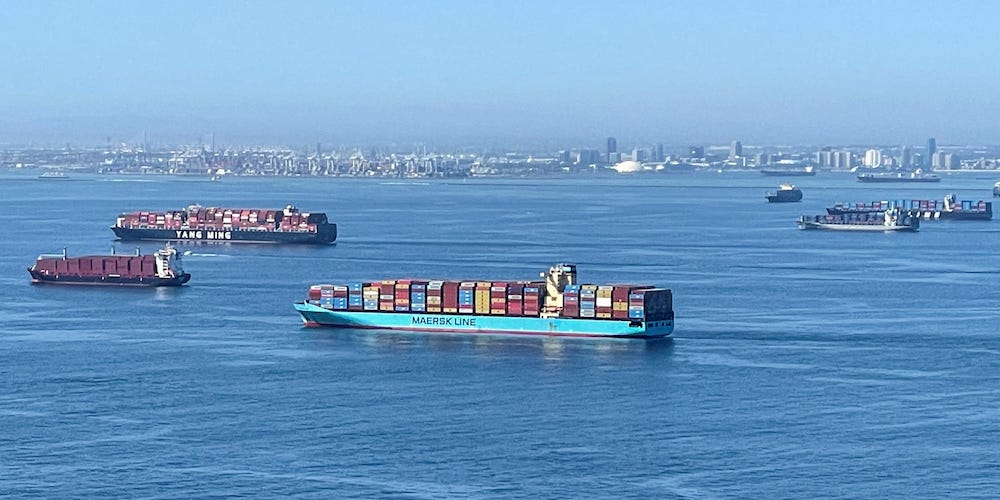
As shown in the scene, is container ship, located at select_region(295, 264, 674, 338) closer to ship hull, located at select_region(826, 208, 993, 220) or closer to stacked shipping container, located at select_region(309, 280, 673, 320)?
stacked shipping container, located at select_region(309, 280, 673, 320)

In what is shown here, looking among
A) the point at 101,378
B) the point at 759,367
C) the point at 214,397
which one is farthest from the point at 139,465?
the point at 759,367


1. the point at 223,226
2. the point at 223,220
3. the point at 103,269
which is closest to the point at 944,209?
the point at 223,220

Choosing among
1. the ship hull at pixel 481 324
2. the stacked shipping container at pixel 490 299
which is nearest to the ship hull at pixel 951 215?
the stacked shipping container at pixel 490 299

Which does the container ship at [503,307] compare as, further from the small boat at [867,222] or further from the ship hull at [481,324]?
the small boat at [867,222]

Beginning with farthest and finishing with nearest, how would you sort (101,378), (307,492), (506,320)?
(506,320) < (101,378) < (307,492)

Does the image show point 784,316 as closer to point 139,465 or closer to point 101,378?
point 101,378

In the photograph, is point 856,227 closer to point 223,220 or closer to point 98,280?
point 223,220
